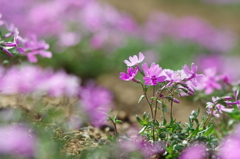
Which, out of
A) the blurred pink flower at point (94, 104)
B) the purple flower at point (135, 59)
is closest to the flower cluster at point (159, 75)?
the purple flower at point (135, 59)

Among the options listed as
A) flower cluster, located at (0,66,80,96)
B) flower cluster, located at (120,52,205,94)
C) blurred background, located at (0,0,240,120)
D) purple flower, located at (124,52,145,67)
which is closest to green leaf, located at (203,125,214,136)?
flower cluster, located at (120,52,205,94)

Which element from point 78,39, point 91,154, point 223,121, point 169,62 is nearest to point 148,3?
point 169,62

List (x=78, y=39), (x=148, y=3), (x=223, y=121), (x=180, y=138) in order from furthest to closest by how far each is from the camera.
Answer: (x=148, y=3) → (x=78, y=39) → (x=223, y=121) → (x=180, y=138)

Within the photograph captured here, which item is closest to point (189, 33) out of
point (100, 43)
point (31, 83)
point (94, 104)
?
point (100, 43)

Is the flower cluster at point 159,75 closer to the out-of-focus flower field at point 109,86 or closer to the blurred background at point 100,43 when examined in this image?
the out-of-focus flower field at point 109,86

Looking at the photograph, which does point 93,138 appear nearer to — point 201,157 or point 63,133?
point 63,133

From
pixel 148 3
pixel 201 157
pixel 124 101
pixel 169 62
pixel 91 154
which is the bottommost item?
pixel 201 157

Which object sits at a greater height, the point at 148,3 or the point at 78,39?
the point at 148,3

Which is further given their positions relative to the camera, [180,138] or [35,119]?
[35,119]
